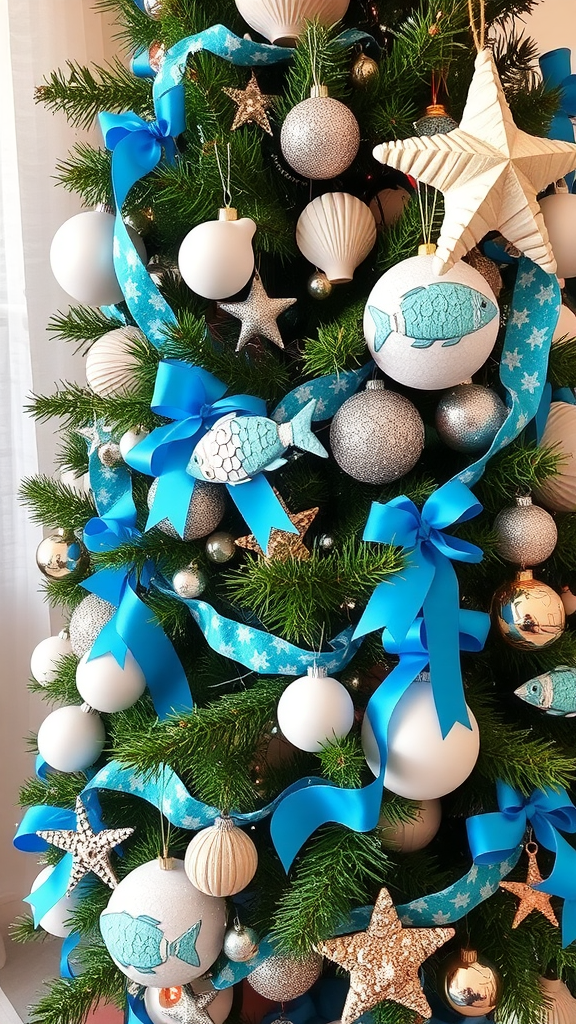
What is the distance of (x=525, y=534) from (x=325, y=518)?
0.59 feet

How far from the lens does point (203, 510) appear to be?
570 millimetres

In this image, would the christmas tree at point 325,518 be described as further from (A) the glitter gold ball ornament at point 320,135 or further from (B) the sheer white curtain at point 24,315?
(B) the sheer white curtain at point 24,315

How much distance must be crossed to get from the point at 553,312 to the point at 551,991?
57cm

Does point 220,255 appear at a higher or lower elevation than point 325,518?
higher

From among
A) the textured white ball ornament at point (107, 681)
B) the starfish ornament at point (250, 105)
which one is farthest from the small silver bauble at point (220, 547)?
the starfish ornament at point (250, 105)

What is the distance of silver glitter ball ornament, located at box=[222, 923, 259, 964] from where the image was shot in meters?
0.57

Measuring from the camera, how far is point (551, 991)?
623 millimetres

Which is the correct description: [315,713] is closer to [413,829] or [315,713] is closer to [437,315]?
[413,829]

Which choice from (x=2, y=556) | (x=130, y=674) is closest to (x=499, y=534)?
(x=130, y=674)

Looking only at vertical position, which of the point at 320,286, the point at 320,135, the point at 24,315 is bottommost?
the point at 24,315

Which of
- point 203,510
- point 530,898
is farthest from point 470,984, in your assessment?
point 203,510

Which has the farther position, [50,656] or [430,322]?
[50,656]

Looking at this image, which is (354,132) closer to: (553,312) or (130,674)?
(553,312)

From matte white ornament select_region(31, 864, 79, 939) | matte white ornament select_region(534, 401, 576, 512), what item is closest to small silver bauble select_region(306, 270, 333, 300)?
matte white ornament select_region(534, 401, 576, 512)
